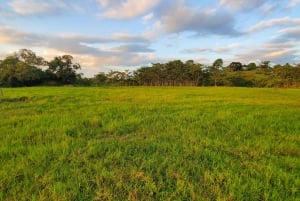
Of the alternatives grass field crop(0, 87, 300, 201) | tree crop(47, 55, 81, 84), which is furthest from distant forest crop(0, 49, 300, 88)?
grass field crop(0, 87, 300, 201)

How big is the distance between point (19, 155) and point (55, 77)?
55.2 meters

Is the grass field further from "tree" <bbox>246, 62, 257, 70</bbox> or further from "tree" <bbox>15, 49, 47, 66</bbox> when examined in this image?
"tree" <bbox>246, 62, 257, 70</bbox>

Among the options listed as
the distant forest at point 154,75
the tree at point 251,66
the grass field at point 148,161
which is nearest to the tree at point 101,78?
the distant forest at point 154,75

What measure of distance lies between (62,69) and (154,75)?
92.6ft

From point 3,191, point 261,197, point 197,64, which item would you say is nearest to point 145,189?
point 261,197

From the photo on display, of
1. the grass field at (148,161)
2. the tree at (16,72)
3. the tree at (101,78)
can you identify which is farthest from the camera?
the tree at (101,78)

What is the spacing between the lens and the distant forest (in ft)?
160

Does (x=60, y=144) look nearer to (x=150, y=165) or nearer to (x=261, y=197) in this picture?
(x=150, y=165)

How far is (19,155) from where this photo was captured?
442 centimetres

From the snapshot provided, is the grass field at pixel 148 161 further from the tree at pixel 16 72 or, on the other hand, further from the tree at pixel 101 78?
the tree at pixel 101 78

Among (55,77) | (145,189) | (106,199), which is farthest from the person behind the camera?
(55,77)

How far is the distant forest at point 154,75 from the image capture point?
48875 mm

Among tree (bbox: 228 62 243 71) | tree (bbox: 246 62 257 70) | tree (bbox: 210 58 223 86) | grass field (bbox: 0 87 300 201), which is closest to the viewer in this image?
grass field (bbox: 0 87 300 201)

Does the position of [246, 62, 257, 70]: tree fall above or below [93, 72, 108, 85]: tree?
above
